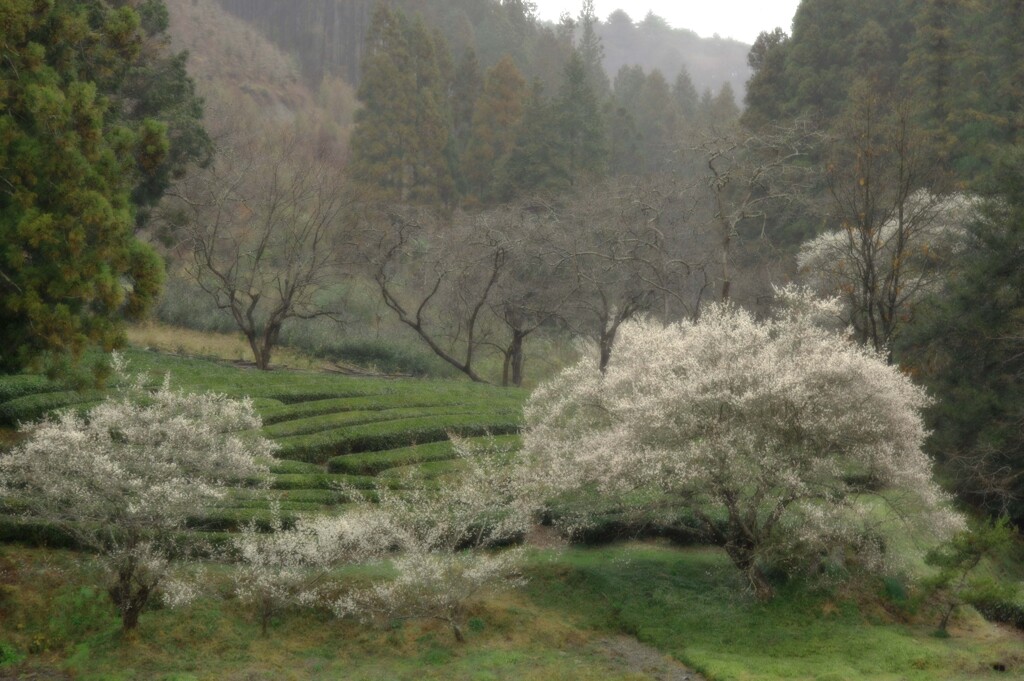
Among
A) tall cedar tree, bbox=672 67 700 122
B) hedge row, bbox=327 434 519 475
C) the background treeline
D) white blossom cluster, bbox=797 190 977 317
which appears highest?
tall cedar tree, bbox=672 67 700 122

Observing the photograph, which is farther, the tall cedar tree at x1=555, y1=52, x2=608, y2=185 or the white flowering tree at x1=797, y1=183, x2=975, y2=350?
the tall cedar tree at x1=555, y1=52, x2=608, y2=185

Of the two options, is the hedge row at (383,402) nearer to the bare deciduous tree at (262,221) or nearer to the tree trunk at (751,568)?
the bare deciduous tree at (262,221)

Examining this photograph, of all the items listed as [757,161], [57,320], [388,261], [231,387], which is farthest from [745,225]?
[57,320]

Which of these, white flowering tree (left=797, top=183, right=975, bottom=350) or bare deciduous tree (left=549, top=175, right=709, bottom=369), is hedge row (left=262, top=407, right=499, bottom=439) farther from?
white flowering tree (left=797, top=183, right=975, bottom=350)

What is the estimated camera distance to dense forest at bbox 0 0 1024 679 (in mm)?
16672

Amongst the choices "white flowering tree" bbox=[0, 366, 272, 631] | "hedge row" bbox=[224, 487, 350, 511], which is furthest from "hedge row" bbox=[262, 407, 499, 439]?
"white flowering tree" bbox=[0, 366, 272, 631]

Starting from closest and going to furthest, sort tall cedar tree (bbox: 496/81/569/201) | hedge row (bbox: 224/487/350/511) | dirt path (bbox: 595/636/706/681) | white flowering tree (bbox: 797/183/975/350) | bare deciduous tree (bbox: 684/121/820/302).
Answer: dirt path (bbox: 595/636/706/681) < hedge row (bbox: 224/487/350/511) < bare deciduous tree (bbox: 684/121/820/302) < white flowering tree (bbox: 797/183/975/350) < tall cedar tree (bbox: 496/81/569/201)

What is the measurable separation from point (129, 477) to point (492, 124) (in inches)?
1871

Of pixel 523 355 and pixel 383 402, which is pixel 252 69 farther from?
pixel 383 402

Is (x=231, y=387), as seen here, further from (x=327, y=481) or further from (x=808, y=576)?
(x=808, y=576)

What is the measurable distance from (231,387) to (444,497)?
10608 mm

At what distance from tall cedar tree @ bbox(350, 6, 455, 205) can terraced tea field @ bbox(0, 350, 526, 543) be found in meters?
24.3

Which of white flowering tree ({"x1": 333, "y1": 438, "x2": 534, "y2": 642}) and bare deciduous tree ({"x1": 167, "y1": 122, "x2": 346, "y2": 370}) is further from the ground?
bare deciduous tree ({"x1": 167, "y1": 122, "x2": 346, "y2": 370})

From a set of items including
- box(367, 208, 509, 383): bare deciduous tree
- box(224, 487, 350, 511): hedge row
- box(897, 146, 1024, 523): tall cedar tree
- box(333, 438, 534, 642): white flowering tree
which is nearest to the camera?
box(333, 438, 534, 642): white flowering tree
